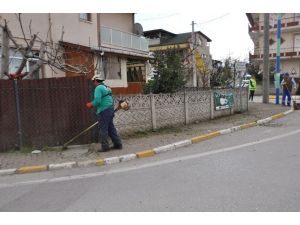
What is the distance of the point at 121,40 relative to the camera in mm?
20906

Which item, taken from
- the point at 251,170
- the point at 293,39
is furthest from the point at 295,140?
the point at 293,39

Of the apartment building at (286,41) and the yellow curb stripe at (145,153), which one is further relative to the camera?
the apartment building at (286,41)

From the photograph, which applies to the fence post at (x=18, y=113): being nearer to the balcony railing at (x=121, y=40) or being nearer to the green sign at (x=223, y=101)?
the green sign at (x=223, y=101)

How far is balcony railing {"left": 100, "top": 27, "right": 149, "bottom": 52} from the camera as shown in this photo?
63.2 ft

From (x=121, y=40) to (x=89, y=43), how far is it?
4066mm

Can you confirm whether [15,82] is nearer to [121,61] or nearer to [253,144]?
[253,144]

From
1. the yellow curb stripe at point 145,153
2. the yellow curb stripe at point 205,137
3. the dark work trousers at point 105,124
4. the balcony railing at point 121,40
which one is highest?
the balcony railing at point 121,40

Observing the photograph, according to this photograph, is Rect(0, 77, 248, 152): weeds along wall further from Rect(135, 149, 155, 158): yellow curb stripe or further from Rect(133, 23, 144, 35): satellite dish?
Rect(133, 23, 144, 35): satellite dish

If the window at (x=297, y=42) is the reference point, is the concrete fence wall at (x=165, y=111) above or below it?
below

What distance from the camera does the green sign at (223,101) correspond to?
1239 centimetres

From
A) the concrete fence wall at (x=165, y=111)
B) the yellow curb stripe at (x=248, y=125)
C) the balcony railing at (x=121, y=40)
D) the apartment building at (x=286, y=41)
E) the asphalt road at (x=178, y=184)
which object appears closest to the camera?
the asphalt road at (x=178, y=184)

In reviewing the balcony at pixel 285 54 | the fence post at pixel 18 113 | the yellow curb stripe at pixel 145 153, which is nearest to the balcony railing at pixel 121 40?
the fence post at pixel 18 113

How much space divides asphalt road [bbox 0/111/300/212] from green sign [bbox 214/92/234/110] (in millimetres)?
4764

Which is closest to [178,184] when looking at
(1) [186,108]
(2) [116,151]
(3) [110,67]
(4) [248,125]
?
(2) [116,151]
